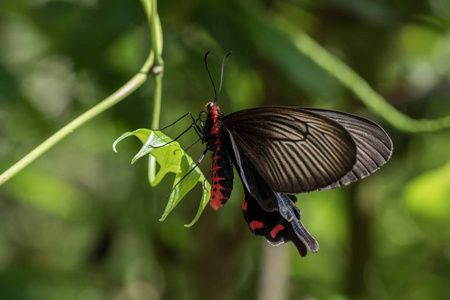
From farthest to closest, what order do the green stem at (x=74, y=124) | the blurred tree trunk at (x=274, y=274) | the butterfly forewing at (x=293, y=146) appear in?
1. the blurred tree trunk at (x=274, y=274)
2. the butterfly forewing at (x=293, y=146)
3. the green stem at (x=74, y=124)

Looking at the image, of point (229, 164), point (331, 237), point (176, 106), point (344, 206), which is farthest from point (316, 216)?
point (229, 164)

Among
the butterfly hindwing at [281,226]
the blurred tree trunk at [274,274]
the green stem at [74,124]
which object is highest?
the green stem at [74,124]

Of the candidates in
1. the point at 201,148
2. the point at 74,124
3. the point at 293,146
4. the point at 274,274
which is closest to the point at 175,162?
the point at 74,124

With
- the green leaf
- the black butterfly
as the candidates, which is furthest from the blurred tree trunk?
the green leaf

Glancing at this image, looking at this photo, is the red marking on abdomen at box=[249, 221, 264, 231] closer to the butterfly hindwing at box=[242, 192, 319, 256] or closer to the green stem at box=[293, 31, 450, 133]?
the butterfly hindwing at box=[242, 192, 319, 256]

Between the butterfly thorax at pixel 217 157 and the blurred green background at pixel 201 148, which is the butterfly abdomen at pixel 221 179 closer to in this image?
the butterfly thorax at pixel 217 157

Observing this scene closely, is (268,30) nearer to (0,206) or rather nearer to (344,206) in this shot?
(344,206)

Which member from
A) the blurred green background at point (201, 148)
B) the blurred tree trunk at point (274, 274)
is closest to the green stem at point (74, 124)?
the blurred green background at point (201, 148)

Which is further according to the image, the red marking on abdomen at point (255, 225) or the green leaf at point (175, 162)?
the red marking on abdomen at point (255, 225)
